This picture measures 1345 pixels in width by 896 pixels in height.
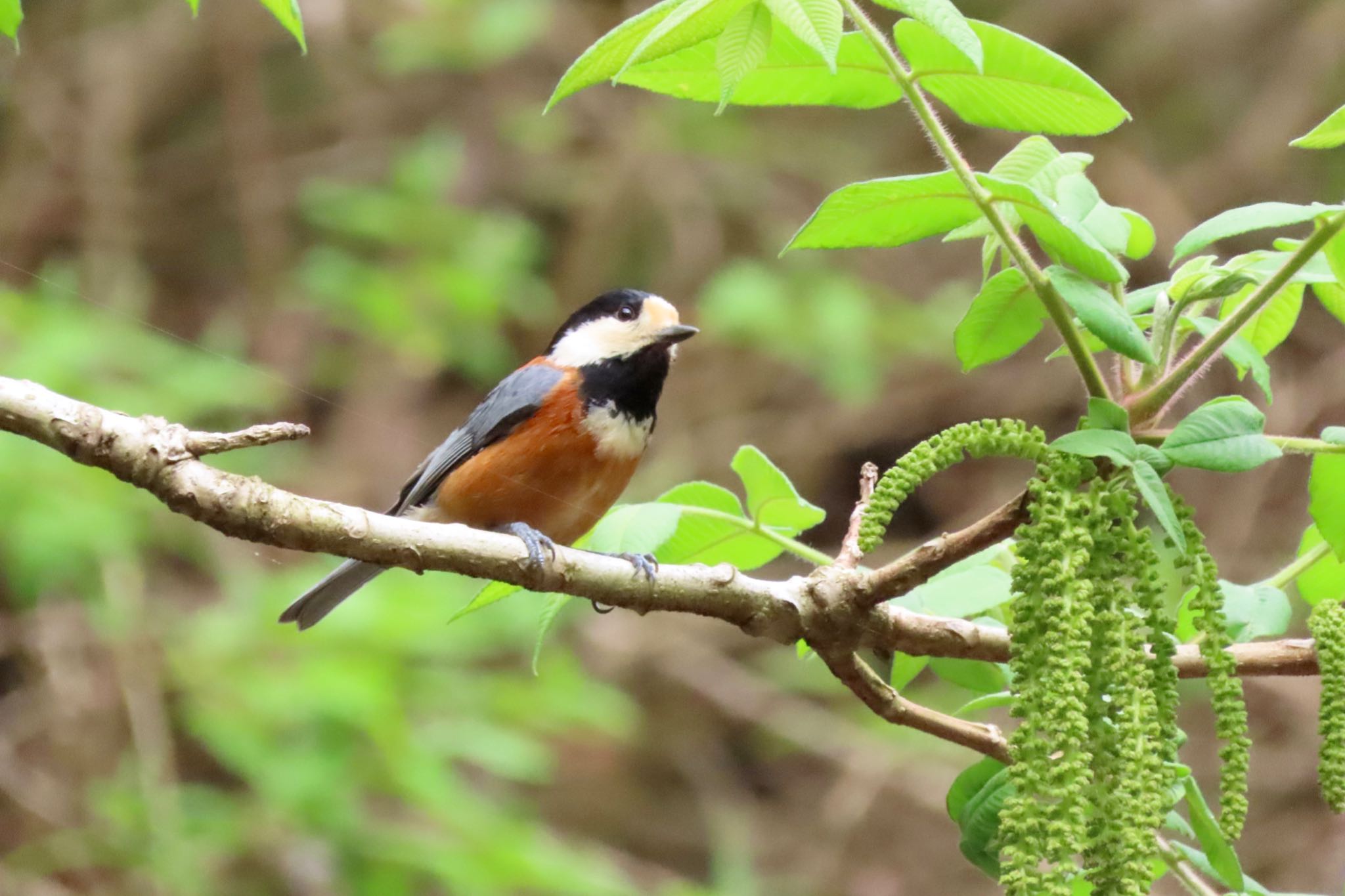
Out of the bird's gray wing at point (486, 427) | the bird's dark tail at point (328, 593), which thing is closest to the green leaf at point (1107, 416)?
the bird's gray wing at point (486, 427)

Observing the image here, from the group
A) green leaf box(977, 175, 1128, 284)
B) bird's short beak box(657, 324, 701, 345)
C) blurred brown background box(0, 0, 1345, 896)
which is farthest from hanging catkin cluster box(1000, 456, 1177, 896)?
Answer: blurred brown background box(0, 0, 1345, 896)

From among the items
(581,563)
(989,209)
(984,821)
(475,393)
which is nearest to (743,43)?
(989,209)

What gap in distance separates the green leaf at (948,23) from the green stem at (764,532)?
689mm

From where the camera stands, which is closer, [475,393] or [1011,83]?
[1011,83]

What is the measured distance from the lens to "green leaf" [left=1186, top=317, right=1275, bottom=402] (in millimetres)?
1466

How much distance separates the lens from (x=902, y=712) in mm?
1713

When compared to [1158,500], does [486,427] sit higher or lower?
higher

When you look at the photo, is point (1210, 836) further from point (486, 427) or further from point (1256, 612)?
point (486, 427)

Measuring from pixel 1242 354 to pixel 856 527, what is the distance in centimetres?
53

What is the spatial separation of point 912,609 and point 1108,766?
2.10 feet

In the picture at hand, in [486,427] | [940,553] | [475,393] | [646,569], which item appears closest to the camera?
[940,553]


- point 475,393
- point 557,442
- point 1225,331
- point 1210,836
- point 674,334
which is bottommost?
point 1210,836

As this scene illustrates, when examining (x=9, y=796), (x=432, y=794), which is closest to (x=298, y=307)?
(x=9, y=796)

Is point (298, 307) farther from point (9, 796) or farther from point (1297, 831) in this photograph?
point (1297, 831)
